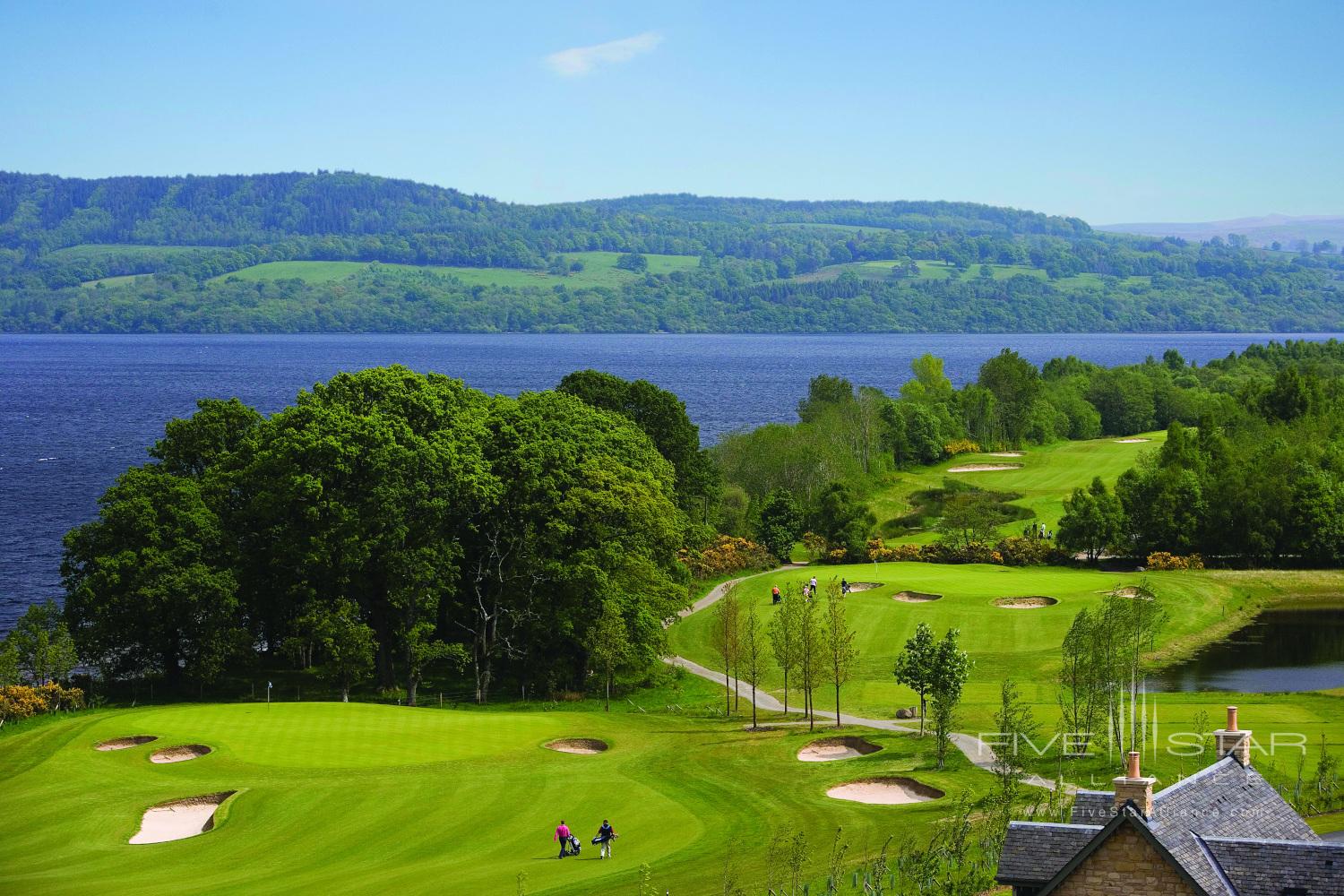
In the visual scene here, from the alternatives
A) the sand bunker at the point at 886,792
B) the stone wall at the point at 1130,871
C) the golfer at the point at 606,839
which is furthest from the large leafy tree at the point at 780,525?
the stone wall at the point at 1130,871

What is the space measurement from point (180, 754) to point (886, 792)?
2329cm

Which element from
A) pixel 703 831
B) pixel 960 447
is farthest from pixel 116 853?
pixel 960 447

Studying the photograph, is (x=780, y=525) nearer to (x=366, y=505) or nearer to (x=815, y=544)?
(x=815, y=544)

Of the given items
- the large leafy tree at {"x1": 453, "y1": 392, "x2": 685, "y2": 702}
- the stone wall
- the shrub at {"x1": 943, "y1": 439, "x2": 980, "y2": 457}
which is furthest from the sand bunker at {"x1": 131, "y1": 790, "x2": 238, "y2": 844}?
the shrub at {"x1": 943, "y1": 439, "x2": 980, "y2": 457}

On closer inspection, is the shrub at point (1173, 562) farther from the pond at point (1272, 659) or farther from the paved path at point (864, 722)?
the paved path at point (864, 722)

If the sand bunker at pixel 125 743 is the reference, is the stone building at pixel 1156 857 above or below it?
above

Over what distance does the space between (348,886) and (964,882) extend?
1416 cm

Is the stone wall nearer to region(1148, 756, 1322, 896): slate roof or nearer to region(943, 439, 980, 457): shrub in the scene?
region(1148, 756, 1322, 896): slate roof

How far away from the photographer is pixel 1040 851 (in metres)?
21.8

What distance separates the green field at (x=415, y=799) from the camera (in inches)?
1318

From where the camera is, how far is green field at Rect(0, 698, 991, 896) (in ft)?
110

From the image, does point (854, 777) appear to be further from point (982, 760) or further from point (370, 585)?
point (370, 585)

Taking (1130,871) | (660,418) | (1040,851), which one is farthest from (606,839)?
(660,418)

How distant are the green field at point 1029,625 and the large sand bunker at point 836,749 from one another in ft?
12.5
